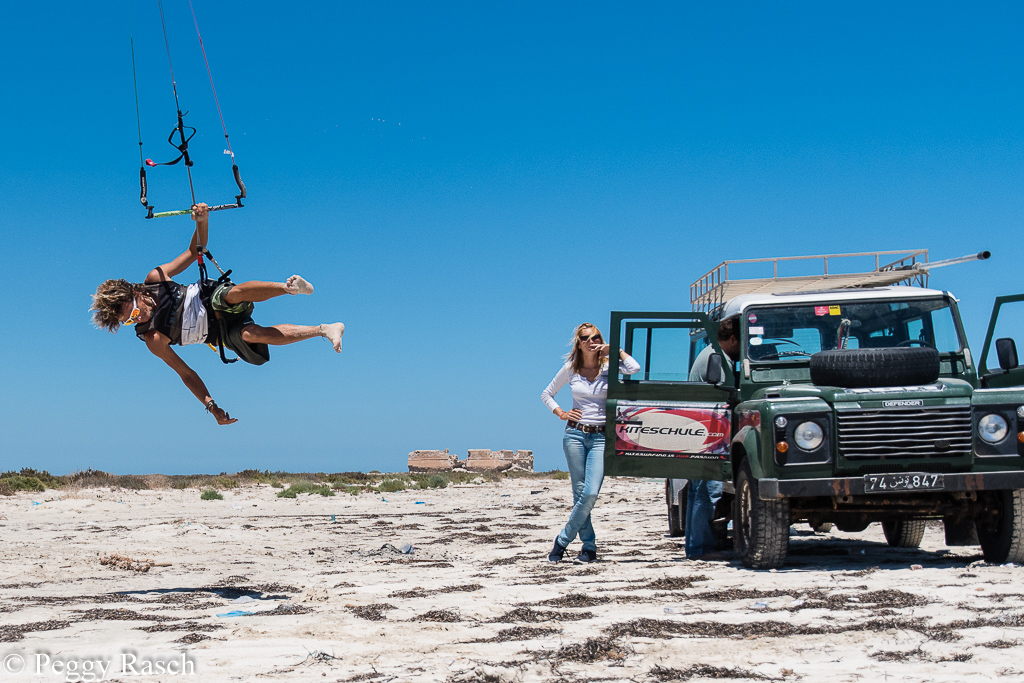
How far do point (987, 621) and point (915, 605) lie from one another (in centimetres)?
61

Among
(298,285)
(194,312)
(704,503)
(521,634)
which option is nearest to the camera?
(521,634)

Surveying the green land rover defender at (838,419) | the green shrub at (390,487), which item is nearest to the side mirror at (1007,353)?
the green land rover defender at (838,419)

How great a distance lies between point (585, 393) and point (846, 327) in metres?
2.42

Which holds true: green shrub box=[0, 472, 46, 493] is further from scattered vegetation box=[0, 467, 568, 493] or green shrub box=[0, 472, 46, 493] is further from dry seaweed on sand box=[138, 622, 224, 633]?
dry seaweed on sand box=[138, 622, 224, 633]

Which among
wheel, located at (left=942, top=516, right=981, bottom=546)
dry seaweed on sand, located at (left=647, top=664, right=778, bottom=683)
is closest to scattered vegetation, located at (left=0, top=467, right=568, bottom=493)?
wheel, located at (left=942, top=516, right=981, bottom=546)

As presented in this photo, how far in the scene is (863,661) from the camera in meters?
4.35

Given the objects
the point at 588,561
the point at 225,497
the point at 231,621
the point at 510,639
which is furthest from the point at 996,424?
the point at 225,497

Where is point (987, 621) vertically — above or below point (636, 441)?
below

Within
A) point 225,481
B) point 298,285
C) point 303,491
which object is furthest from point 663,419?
point 225,481

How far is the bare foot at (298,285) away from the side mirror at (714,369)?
3497 millimetres

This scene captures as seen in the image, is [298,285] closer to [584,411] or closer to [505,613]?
[505,613]

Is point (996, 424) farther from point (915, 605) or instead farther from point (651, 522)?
point (651, 522)

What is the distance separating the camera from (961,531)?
26.7 ft

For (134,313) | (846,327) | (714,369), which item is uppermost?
(846,327)
